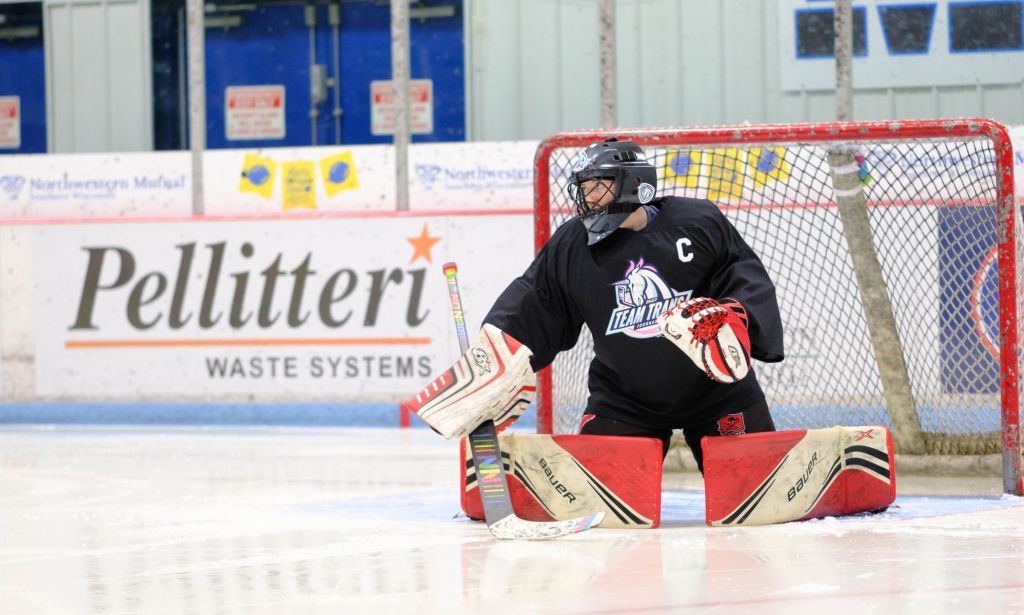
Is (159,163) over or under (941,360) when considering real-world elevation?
over

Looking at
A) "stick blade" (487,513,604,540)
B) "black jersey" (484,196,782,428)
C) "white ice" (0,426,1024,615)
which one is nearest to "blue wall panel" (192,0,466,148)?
"white ice" (0,426,1024,615)

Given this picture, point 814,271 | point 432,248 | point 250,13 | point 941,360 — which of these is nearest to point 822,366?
point 814,271

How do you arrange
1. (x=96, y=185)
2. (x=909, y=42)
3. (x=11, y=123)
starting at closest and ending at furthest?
(x=909, y=42) → (x=96, y=185) → (x=11, y=123)

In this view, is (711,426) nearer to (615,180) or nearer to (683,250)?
(683,250)

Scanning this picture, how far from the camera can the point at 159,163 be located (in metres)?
8.48

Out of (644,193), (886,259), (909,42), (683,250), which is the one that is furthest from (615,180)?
(909,42)

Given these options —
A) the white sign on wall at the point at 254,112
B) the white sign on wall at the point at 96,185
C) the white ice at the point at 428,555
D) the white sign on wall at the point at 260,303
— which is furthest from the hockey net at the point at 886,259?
the white sign on wall at the point at 254,112

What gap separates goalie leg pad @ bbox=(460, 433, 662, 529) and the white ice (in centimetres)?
8

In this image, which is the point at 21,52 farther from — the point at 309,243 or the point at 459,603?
the point at 459,603

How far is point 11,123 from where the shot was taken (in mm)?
9836

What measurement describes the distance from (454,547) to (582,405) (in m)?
1.88

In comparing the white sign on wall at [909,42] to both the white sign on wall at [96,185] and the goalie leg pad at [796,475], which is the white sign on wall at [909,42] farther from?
the goalie leg pad at [796,475]

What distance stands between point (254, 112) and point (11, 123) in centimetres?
167

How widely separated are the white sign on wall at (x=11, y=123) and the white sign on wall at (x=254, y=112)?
1.41m
